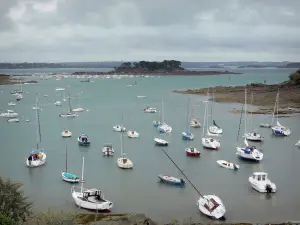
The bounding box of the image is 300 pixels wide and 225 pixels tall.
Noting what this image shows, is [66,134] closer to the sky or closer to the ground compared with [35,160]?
closer to the ground

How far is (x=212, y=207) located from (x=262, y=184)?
239 inches

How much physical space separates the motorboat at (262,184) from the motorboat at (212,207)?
508 cm

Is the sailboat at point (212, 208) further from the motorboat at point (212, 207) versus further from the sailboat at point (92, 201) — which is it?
the sailboat at point (92, 201)

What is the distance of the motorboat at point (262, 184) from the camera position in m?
26.5

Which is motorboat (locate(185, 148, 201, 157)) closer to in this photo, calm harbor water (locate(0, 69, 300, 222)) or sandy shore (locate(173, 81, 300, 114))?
calm harbor water (locate(0, 69, 300, 222))

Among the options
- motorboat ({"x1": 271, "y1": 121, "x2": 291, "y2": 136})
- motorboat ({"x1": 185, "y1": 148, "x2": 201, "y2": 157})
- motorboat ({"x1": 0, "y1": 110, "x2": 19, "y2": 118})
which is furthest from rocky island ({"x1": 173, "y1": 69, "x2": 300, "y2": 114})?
motorboat ({"x1": 0, "y1": 110, "x2": 19, "y2": 118})

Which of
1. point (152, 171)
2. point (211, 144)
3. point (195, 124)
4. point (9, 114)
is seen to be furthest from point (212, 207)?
point (9, 114)

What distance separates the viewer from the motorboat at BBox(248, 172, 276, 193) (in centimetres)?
2650

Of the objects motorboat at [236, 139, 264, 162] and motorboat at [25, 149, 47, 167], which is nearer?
motorboat at [25, 149, 47, 167]

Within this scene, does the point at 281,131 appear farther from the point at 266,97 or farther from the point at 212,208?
the point at 266,97

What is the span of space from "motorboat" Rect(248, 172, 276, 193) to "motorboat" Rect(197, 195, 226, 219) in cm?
508

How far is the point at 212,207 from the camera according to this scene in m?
22.0

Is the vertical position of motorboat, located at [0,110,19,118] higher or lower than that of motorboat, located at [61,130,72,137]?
lower

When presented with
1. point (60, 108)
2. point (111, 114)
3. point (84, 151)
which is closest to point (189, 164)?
point (84, 151)
